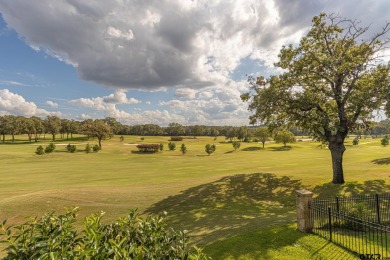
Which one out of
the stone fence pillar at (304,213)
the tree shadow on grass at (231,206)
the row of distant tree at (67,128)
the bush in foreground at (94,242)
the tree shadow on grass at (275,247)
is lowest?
the tree shadow on grass at (231,206)

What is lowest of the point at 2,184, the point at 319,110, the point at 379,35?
the point at 2,184

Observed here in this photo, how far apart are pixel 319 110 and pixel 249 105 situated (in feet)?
22.6

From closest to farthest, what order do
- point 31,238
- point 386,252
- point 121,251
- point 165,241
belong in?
point 121,251, point 31,238, point 165,241, point 386,252

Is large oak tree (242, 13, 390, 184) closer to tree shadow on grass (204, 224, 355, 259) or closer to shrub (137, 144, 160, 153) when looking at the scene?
tree shadow on grass (204, 224, 355, 259)

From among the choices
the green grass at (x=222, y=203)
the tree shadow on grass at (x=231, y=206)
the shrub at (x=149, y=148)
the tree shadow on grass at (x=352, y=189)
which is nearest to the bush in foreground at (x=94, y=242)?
the green grass at (x=222, y=203)

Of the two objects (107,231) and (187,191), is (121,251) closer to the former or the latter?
(107,231)

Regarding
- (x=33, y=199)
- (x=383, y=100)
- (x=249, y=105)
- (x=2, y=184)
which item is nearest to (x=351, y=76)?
(x=383, y=100)

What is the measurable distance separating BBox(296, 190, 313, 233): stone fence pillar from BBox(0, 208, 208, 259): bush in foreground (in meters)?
9.24

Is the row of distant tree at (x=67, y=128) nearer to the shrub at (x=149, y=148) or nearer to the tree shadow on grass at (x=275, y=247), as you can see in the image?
the shrub at (x=149, y=148)

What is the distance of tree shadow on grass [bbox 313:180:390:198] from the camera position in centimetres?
2102

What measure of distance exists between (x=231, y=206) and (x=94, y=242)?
53.4 ft

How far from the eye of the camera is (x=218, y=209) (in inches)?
731

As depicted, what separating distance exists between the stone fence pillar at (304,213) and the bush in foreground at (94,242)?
9243mm

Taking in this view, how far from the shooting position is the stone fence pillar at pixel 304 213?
12320 millimetres
